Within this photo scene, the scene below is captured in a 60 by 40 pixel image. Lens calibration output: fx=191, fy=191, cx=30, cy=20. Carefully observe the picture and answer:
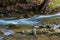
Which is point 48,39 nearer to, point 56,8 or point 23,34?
point 23,34

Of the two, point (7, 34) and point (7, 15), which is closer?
point (7, 34)

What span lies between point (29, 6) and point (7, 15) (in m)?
2.51

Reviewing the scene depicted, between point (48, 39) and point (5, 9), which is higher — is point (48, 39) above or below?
below

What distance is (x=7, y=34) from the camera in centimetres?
872

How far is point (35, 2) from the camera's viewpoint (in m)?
17.0

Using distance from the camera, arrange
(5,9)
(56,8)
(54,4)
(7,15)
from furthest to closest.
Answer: (54,4), (56,8), (5,9), (7,15)

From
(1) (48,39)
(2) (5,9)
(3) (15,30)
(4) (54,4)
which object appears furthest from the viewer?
(4) (54,4)

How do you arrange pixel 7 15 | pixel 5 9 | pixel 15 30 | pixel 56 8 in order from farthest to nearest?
pixel 56 8 → pixel 5 9 → pixel 7 15 → pixel 15 30

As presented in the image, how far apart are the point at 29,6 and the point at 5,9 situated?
2.04 metres

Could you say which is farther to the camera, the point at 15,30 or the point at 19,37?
the point at 15,30

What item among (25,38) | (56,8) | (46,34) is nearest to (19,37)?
(25,38)

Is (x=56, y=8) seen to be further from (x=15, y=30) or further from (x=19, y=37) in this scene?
(x=19, y=37)

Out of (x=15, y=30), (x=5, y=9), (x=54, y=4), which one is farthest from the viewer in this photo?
(x=54, y=4)

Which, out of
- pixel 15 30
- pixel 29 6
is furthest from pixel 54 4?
pixel 15 30
